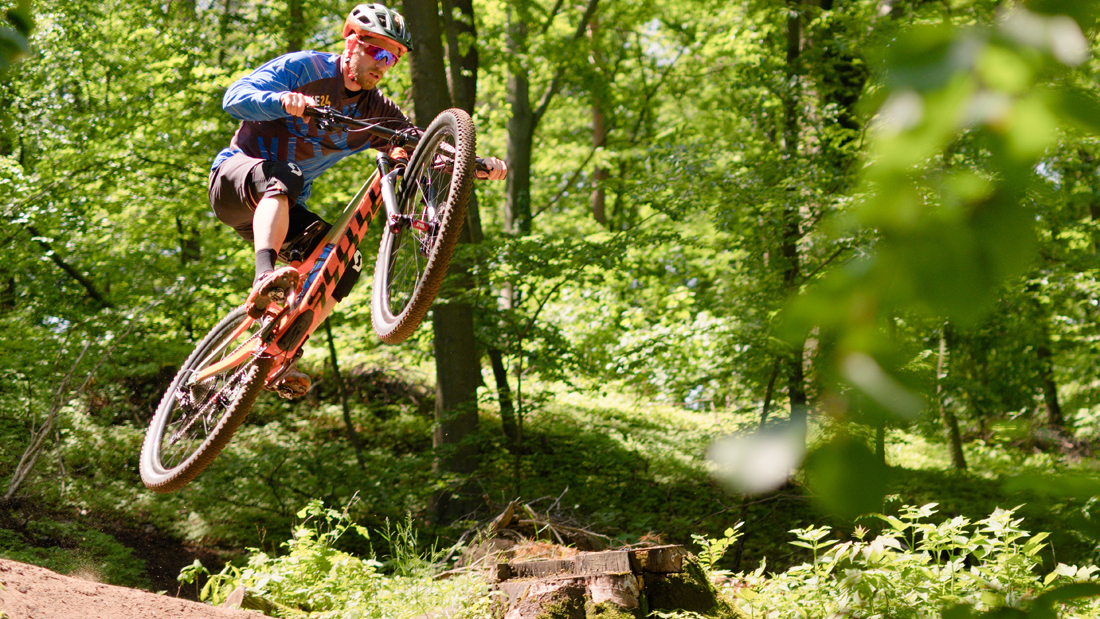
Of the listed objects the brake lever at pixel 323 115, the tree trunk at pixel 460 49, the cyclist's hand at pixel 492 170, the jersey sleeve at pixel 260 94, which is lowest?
the cyclist's hand at pixel 492 170

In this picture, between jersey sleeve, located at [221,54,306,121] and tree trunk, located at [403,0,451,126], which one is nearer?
jersey sleeve, located at [221,54,306,121]

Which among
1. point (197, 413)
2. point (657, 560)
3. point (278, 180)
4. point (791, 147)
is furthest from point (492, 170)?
point (791, 147)

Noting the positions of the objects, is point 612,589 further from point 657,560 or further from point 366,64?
point 366,64

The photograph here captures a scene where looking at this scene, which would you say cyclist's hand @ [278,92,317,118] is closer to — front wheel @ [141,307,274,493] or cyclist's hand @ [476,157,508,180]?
cyclist's hand @ [476,157,508,180]

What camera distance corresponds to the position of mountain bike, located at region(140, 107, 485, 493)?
3125mm

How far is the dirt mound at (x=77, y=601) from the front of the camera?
3.58 metres

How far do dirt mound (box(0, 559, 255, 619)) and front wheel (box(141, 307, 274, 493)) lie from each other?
0.54m

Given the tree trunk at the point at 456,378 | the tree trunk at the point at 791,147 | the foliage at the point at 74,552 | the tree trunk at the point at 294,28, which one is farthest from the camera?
the tree trunk at the point at 294,28

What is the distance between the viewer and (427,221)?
11.0ft

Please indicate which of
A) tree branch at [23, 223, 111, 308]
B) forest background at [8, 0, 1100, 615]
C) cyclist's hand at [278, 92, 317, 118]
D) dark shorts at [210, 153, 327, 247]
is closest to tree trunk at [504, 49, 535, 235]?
forest background at [8, 0, 1100, 615]

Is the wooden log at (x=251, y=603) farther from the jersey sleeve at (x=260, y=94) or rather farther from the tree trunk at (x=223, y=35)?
the tree trunk at (x=223, y=35)

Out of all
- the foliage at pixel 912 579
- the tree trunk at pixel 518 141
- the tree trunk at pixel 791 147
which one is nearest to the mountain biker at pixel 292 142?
the foliage at pixel 912 579

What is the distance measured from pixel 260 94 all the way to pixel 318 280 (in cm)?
82

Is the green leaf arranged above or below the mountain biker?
below
